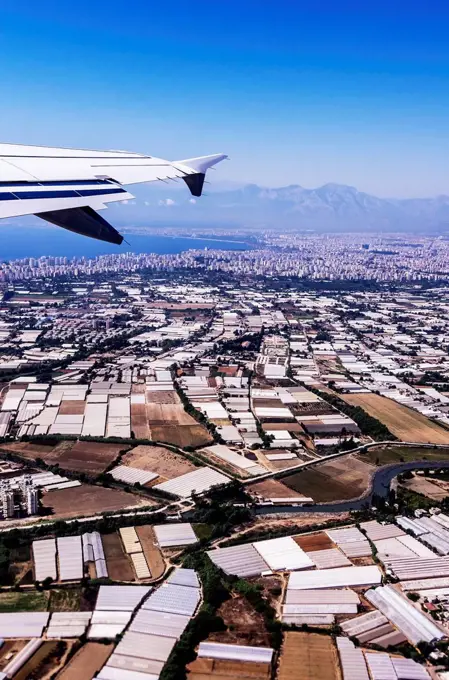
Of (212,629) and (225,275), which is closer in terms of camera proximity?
(212,629)

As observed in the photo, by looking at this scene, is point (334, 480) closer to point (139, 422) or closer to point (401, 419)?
point (401, 419)

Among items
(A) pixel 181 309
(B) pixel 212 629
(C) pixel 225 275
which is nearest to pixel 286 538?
(B) pixel 212 629

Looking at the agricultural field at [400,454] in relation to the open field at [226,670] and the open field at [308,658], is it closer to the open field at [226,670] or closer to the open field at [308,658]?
the open field at [308,658]

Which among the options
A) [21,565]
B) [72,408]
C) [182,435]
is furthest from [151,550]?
[72,408]

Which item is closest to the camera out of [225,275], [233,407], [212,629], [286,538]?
[212,629]

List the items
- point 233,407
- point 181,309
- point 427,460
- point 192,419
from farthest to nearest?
point 181,309, point 233,407, point 192,419, point 427,460

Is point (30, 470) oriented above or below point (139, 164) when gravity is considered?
below

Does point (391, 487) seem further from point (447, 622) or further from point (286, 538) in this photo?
point (447, 622)
